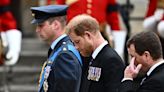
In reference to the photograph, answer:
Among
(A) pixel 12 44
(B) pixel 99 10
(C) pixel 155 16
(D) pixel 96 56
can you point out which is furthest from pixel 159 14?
(D) pixel 96 56

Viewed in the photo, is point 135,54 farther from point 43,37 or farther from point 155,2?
point 155,2

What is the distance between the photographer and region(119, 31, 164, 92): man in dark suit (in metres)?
4.62

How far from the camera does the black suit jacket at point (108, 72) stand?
16.4 ft

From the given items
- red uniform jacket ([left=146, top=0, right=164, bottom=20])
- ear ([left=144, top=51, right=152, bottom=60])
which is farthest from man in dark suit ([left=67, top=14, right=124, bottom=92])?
red uniform jacket ([left=146, top=0, right=164, bottom=20])

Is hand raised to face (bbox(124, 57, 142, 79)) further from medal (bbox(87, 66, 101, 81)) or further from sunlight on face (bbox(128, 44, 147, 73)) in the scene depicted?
medal (bbox(87, 66, 101, 81))

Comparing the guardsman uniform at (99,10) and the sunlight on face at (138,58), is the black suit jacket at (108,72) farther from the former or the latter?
the guardsman uniform at (99,10)

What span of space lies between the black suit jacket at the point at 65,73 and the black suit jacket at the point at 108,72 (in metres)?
0.16

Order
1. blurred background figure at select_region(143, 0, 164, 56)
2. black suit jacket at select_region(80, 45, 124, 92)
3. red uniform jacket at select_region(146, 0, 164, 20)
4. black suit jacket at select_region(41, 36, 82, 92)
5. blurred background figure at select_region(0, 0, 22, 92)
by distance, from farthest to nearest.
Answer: blurred background figure at select_region(0, 0, 22, 92) → red uniform jacket at select_region(146, 0, 164, 20) → blurred background figure at select_region(143, 0, 164, 56) → black suit jacket at select_region(80, 45, 124, 92) → black suit jacket at select_region(41, 36, 82, 92)

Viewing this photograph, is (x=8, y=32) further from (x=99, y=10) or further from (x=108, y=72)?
(x=108, y=72)

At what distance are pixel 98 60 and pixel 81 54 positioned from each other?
0.14m

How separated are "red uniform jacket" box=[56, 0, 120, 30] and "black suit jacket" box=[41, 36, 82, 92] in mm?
2417

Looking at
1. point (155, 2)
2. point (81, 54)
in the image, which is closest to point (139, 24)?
point (155, 2)

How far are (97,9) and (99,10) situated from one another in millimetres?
31

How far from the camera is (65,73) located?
4.89m
